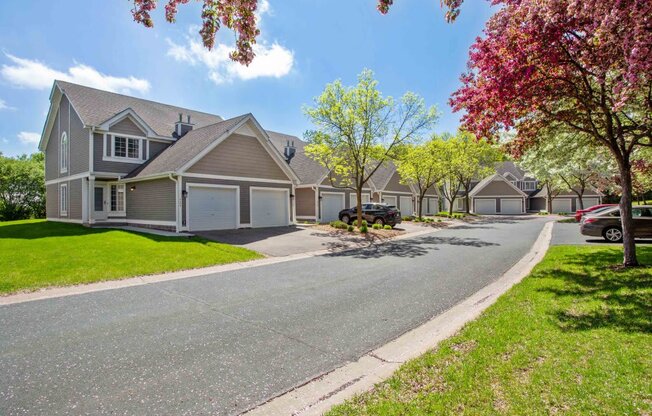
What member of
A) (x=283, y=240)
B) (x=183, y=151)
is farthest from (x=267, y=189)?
(x=283, y=240)

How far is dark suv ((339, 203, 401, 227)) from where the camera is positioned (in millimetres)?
24742

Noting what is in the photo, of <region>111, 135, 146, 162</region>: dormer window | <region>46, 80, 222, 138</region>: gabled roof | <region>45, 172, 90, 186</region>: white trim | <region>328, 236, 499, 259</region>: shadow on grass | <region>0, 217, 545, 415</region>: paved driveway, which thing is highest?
<region>46, 80, 222, 138</region>: gabled roof

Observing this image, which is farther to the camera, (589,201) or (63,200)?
(589,201)

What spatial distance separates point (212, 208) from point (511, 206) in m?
48.8

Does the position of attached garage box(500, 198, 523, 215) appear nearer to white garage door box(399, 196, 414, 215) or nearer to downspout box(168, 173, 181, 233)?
white garage door box(399, 196, 414, 215)

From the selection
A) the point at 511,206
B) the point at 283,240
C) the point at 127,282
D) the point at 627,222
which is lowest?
the point at 127,282

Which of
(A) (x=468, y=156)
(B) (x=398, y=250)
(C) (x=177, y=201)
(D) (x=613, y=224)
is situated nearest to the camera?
(B) (x=398, y=250)

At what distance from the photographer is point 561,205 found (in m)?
54.0

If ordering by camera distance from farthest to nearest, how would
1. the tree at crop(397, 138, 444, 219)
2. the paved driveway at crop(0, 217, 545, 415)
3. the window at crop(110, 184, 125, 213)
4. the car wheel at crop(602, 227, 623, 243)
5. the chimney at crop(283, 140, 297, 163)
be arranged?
the chimney at crop(283, 140, 297, 163)
the tree at crop(397, 138, 444, 219)
the window at crop(110, 184, 125, 213)
the car wheel at crop(602, 227, 623, 243)
the paved driveway at crop(0, 217, 545, 415)

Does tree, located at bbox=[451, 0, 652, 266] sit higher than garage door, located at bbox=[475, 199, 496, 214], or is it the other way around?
tree, located at bbox=[451, 0, 652, 266]

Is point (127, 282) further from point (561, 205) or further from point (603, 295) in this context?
point (561, 205)

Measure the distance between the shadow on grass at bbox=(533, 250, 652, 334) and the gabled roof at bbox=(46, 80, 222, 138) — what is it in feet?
77.4

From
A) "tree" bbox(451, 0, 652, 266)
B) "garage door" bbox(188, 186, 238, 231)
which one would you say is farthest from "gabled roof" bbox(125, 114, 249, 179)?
"tree" bbox(451, 0, 652, 266)

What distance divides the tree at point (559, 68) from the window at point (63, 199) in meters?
25.3
